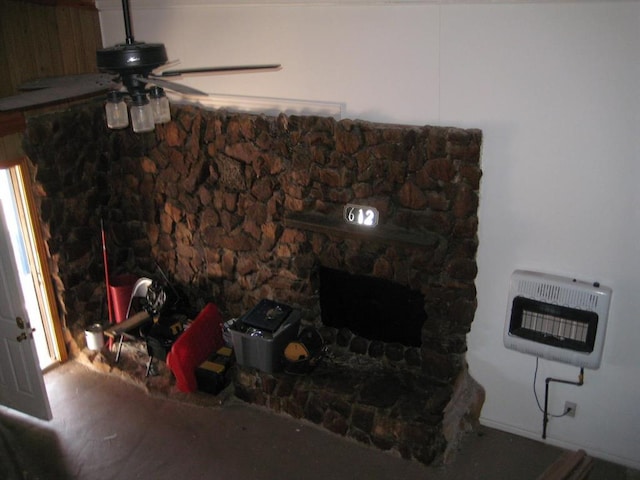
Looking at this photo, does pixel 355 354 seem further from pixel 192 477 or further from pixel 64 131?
pixel 64 131

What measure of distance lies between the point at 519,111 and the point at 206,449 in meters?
3.12

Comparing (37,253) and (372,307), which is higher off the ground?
(37,253)

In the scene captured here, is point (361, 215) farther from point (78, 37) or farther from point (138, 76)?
point (78, 37)

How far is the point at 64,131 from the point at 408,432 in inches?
140

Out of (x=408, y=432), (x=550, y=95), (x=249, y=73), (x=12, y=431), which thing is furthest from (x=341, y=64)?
(x=12, y=431)

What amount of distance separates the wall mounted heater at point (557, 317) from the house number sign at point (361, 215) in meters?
1.00

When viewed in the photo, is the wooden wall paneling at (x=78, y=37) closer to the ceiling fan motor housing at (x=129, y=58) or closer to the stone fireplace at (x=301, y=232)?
the stone fireplace at (x=301, y=232)

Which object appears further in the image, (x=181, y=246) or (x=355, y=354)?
(x=181, y=246)

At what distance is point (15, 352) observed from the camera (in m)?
4.68

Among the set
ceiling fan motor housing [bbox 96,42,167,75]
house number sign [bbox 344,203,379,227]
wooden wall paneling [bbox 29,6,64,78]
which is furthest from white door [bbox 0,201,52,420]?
house number sign [bbox 344,203,379,227]

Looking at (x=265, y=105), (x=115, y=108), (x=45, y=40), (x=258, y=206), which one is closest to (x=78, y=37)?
(x=45, y=40)

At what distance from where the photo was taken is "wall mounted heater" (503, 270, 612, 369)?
3799 millimetres

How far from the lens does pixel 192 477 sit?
167 inches

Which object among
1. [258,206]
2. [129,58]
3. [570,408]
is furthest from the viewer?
[258,206]
